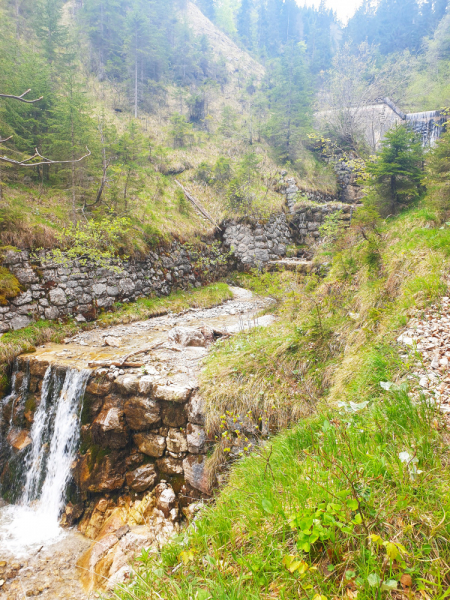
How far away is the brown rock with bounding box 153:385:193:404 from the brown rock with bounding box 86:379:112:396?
127 centimetres

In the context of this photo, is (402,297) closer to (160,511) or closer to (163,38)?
(160,511)

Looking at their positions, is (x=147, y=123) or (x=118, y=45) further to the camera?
(x=118, y=45)

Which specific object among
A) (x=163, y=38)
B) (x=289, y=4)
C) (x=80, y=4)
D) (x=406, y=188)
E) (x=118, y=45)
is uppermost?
(x=289, y=4)

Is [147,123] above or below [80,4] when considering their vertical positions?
below

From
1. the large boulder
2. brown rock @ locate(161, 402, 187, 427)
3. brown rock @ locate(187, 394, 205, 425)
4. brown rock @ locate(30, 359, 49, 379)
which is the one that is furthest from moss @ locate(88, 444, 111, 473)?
the large boulder

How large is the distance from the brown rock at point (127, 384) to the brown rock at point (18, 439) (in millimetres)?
2634

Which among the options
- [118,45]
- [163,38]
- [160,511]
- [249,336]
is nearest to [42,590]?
[160,511]

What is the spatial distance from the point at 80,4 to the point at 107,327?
35.1 m

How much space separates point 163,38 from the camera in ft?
78.2

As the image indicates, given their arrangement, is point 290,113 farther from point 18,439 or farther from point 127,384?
point 18,439

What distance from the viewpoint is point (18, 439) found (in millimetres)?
6105

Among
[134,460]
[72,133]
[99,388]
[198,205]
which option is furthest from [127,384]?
[198,205]

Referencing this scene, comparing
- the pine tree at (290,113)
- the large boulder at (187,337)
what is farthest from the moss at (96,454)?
the pine tree at (290,113)

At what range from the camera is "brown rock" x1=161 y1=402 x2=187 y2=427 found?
4863 mm
